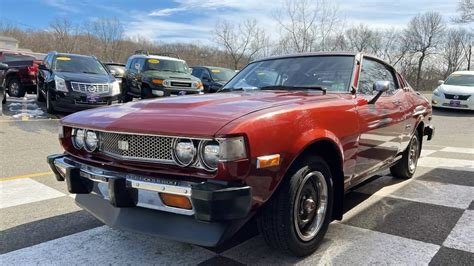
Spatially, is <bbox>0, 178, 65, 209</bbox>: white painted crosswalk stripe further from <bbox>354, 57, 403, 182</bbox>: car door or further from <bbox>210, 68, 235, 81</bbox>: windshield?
<bbox>210, 68, 235, 81</bbox>: windshield

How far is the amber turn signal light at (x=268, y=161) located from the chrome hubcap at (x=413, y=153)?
11.3 ft

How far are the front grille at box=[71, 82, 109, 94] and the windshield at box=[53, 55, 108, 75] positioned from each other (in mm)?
1185

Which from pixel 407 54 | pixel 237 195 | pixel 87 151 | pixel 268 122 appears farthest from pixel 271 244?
pixel 407 54

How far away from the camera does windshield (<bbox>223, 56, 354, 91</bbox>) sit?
13.4 feet

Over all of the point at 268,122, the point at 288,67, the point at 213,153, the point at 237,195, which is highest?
the point at 288,67

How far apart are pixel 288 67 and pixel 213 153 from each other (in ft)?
6.89

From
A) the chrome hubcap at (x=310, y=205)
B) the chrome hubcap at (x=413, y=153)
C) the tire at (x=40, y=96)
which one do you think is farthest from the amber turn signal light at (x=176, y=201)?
the tire at (x=40, y=96)

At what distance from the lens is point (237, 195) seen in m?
2.48

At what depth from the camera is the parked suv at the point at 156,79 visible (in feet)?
42.8

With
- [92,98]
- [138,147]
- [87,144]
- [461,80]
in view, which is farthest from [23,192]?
[461,80]

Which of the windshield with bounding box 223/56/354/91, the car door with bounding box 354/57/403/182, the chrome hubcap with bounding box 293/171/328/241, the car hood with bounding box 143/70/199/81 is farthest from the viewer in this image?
the car hood with bounding box 143/70/199/81

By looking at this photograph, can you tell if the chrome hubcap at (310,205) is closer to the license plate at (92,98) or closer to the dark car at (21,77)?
the license plate at (92,98)

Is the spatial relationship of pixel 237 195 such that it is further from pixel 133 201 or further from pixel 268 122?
pixel 133 201

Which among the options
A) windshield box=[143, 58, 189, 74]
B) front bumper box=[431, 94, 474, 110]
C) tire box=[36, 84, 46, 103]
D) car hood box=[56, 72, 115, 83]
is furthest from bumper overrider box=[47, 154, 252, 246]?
front bumper box=[431, 94, 474, 110]
